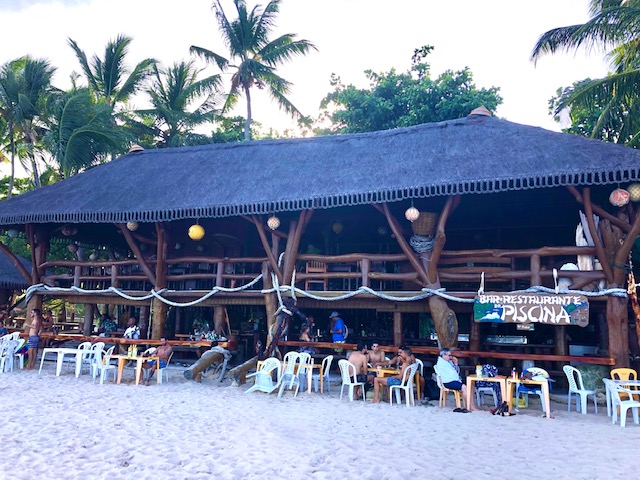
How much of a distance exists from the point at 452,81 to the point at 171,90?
12.3 meters

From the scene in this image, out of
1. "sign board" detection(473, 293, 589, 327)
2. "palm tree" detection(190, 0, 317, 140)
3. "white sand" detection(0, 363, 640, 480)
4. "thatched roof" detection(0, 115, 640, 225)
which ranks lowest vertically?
"white sand" detection(0, 363, 640, 480)

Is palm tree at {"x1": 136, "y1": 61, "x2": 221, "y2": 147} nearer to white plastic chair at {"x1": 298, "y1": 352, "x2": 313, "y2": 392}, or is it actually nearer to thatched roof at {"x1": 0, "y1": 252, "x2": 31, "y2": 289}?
thatched roof at {"x1": 0, "y1": 252, "x2": 31, "y2": 289}

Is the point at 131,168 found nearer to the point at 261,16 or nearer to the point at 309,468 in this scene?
the point at 309,468

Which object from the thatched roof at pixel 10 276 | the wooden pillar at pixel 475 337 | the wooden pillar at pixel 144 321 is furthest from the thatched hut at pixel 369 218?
the thatched roof at pixel 10 276

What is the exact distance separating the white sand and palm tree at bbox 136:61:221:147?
16132mm

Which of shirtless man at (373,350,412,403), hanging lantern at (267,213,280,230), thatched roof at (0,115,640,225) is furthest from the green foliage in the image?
shirtless man at (373,350,412,403)

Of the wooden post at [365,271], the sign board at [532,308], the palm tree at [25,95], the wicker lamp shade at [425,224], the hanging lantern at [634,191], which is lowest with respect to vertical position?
the sign board at [532,308]

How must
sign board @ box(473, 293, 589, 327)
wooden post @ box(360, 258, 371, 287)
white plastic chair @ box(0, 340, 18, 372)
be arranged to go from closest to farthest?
sign board @ box(473, 293, 589, 327) → wooden post @ box(360, 258, 371, 287) → white plastic chair @ box(0, 340, 18, 372)

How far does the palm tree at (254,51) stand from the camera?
868 inches

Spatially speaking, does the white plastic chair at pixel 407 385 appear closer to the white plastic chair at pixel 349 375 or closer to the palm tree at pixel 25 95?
the white plastic chair at pixel 349 375

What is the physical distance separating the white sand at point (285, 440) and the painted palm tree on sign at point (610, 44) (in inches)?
305

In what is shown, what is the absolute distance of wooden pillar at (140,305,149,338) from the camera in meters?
12.7

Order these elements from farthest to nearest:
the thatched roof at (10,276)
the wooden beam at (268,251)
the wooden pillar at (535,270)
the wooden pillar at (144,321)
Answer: the thatched roof at (10,276) < the wooden pillar at (144,321) < the wooden beam at (268,251) < the wooden pillar at (535,270)

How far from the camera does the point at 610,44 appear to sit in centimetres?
1259
